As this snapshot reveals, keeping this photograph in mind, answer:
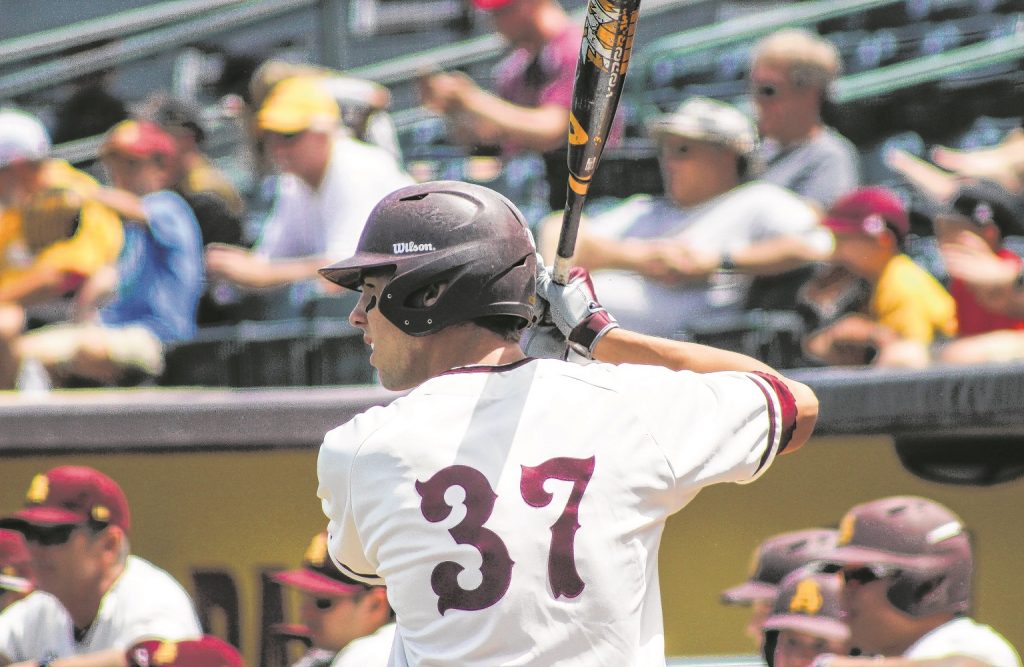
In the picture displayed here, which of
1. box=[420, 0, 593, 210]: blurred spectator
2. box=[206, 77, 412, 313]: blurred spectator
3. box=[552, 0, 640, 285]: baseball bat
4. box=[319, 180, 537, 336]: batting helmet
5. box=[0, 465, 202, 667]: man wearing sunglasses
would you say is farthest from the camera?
box=[420, 0, 593, 210]: blurred spectator

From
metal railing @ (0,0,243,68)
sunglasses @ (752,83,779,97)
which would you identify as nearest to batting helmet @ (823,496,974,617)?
sunglasses @ (752,83,779,97)

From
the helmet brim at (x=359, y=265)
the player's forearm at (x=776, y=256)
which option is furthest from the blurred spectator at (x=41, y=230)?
the helmet brim at (x=359, y=265)

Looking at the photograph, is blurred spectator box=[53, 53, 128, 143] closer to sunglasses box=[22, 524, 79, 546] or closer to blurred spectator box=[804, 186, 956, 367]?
sunglasses box=[22, 524, 79, 546]

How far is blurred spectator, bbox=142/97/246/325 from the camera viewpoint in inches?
210

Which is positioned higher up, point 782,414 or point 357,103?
point 782,414

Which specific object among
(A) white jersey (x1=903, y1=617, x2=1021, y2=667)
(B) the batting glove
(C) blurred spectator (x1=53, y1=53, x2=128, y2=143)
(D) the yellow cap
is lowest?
(C) blurred spectator (x1=53, y1=53, x2=128, y2=143)

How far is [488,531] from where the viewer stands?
6.77 ft

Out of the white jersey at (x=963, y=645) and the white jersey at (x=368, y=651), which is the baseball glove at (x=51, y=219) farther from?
the white jersey at (x=963, y=645)

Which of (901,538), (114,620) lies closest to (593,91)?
(901,538)

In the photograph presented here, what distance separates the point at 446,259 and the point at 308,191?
3031mm

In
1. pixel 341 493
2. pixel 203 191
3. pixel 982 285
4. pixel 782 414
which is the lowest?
pixel 203 191

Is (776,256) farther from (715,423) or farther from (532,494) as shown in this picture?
(532,494)

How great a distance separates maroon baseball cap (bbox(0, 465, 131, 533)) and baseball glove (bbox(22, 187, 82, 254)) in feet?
5.03

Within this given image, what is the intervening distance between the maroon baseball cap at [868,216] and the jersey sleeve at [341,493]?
8.32ft
